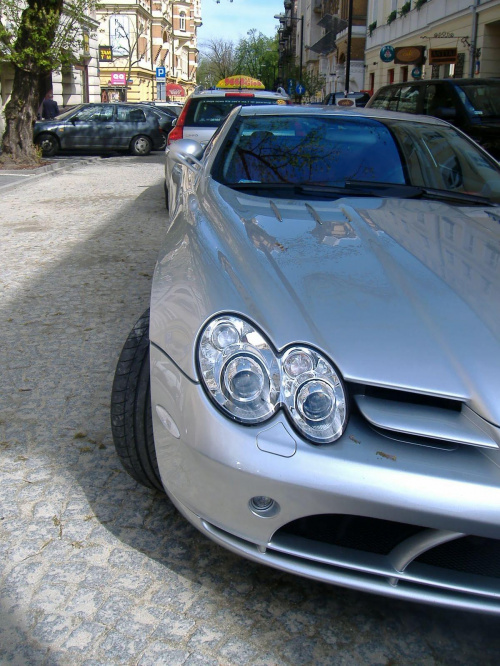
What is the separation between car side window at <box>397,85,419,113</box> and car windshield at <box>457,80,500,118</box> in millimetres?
1082

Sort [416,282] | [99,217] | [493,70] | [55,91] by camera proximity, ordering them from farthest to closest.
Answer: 1. [55,91]
2. [493,70]
3. [99,217]
4. [416,282]

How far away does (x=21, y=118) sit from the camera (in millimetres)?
15961

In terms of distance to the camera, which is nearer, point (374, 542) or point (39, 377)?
point (374, 542)

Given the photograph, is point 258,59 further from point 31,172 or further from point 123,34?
point 31,172

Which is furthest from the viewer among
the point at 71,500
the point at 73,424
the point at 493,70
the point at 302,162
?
the point at 493,70

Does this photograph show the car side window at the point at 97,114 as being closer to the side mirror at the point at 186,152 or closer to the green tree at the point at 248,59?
the side mirror at the point at 186,152

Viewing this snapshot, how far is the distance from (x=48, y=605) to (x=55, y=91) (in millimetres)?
32247

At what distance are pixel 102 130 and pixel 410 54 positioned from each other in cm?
1161

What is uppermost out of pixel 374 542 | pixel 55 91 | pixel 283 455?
pixel 55 91

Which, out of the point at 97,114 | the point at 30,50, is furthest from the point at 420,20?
the point at 30,50

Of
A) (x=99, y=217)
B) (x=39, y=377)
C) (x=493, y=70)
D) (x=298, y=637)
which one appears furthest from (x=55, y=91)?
(x=298, y=637)

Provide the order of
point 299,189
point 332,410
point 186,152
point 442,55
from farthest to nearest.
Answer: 1. point 442,55
2. point 186,152
3. point 299,189
4. point 332,410

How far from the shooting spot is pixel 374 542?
1.80m

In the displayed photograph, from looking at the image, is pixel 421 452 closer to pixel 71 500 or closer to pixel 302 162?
pixel 71 500
